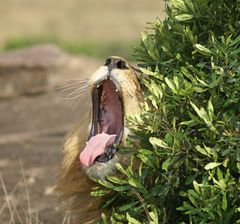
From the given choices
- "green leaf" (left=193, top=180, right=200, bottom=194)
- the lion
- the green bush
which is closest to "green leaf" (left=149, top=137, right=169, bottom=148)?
the green bush

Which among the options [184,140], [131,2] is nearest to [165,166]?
[184,140]

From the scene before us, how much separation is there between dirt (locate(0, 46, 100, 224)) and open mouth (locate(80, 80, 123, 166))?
908 millimetres

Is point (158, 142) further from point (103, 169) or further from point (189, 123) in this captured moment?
point (103, 169)

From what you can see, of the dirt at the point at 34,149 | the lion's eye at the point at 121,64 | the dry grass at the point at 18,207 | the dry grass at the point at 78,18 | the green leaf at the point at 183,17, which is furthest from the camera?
the dry grass at the point at 78,18

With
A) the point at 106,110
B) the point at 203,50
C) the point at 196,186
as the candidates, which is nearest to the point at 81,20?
the point at 106,110

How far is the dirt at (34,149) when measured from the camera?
7.58 meters

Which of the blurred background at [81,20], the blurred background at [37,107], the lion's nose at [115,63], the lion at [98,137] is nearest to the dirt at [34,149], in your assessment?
the blurred background at [37,107]

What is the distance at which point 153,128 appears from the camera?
13.9 ft

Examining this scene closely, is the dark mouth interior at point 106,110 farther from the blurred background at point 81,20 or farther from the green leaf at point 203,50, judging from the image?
the blurred background at point 81,20

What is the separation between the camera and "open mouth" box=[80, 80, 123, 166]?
5.03 meters

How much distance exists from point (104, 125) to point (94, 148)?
21 centimetres

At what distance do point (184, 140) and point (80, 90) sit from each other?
127cm

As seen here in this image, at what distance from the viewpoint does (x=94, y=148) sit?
16.6 ft

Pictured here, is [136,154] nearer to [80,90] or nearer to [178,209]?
[178,209]
